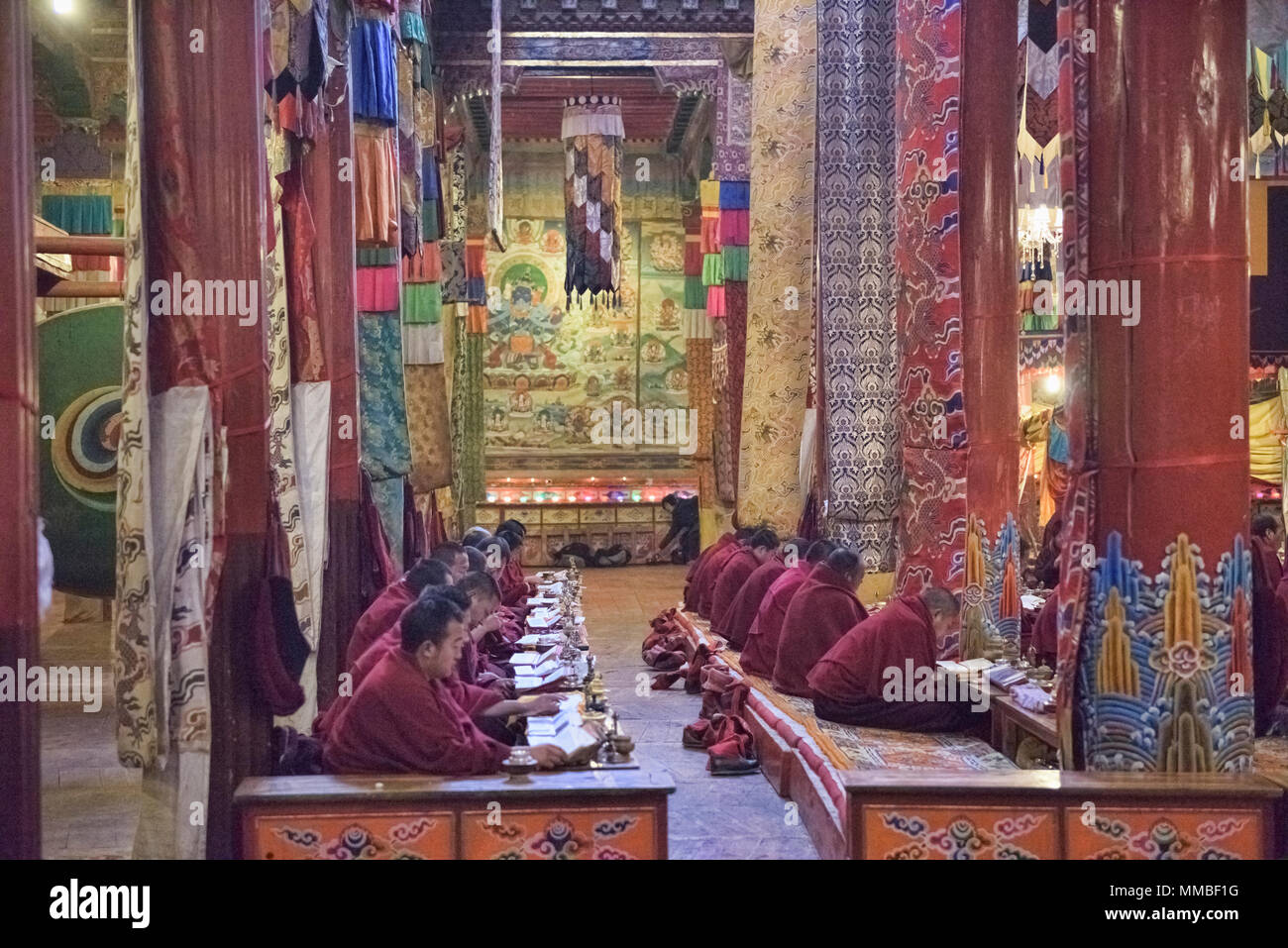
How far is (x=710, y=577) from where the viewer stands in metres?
11.2

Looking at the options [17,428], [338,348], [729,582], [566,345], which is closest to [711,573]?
[729,582]

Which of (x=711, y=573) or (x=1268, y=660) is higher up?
(x=1268, y=660)

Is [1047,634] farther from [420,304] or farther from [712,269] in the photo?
[712,269]

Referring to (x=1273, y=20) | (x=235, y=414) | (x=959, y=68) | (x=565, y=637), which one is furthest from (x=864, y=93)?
(x=235, y=414)

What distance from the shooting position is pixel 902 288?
25.7 ft

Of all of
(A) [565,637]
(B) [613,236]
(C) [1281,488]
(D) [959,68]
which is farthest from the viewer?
(B) [613,236]

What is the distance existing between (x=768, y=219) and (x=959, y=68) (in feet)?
10.9

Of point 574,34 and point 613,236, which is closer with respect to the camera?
Result: point 574,34

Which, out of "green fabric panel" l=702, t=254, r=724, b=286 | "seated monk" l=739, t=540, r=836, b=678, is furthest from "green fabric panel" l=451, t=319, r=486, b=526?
"seated monk" l=739, t=540, r=836, b=678

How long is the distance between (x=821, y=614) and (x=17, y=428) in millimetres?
4895

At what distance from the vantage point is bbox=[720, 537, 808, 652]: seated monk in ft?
30.2

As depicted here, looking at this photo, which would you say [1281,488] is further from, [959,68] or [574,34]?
[574,34]

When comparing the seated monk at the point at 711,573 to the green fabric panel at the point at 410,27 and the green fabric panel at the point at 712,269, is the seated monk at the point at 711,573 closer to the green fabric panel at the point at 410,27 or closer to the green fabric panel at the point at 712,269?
the green fabric panel at the point at 410,27

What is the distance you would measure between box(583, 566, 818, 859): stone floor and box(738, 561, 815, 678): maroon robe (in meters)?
0.58
